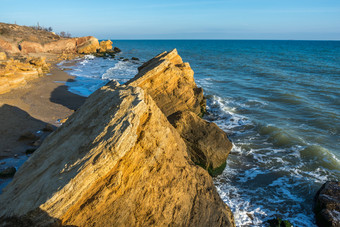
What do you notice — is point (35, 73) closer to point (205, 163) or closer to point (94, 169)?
point (205, 163)

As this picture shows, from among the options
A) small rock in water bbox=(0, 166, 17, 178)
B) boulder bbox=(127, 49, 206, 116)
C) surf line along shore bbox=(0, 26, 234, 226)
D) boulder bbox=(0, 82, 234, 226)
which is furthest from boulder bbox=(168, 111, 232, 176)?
small rock in water bbox=(0, 166, 17, 178)

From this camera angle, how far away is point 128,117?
547cm

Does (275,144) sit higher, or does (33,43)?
(33,43)

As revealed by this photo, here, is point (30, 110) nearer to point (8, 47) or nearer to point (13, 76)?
point (13, 76)

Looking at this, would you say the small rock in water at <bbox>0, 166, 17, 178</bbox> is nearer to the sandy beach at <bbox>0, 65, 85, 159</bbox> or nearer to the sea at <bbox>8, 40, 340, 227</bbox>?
the sandy beach at <bbox>0, 65, 85, 159</bbox>

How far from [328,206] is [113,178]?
769 centimetres

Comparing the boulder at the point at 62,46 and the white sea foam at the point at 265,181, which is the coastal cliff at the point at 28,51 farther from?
the white sea foam at the point at 265,181

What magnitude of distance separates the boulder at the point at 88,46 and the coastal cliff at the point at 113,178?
67.2 metres

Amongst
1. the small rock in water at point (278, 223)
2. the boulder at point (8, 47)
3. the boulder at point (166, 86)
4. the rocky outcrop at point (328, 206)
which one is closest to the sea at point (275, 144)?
the small rock in water at point (278, 223)

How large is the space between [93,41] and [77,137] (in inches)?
2881

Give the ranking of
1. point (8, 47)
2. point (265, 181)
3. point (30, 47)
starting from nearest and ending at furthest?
1. point (265, 181)
2. point (8, 47)
3. point (30, 47)

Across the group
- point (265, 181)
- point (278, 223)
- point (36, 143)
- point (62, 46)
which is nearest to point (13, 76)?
point (36, 143)

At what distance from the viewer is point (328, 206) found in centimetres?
821

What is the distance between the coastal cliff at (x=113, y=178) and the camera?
4742 millimetres
